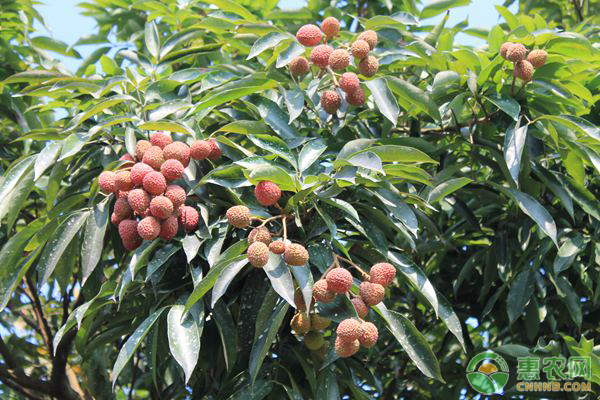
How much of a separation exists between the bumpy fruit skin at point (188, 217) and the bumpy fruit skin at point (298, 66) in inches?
19.1

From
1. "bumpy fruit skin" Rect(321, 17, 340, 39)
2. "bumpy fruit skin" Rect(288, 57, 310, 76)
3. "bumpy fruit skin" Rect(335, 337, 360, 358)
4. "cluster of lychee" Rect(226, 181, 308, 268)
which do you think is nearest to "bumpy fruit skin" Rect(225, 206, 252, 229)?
"cluster of lychee" Rect(226, 181, 308, 268)

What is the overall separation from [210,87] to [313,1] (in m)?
0.88

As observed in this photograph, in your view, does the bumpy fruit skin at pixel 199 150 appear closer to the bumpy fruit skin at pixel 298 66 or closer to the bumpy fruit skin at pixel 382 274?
the bumpy fruit skin at pixel 298 66

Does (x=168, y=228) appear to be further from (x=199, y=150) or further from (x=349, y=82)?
(x=349, y=82)

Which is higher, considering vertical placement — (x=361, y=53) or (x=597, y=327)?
(x=361, y=53)

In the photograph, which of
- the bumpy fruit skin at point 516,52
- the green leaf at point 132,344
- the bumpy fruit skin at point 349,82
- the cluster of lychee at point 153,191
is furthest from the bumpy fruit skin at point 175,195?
the bumpy fruit skin at point 516,52

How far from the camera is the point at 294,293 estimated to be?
1773 mm

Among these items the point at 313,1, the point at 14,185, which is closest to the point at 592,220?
the point at 313,1

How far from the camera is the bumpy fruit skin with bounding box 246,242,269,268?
1.69m

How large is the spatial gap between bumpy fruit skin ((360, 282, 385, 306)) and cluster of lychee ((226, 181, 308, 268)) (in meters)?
0.13

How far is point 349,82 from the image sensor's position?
6.60ft

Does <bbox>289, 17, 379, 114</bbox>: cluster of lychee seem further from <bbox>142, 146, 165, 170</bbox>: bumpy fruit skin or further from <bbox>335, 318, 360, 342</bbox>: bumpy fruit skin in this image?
<bbox>335, 318, 360, 342</bbox>: bumpy fruit skin

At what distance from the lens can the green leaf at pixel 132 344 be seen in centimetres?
174

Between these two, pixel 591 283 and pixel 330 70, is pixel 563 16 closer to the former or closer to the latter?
pixel 591 283
